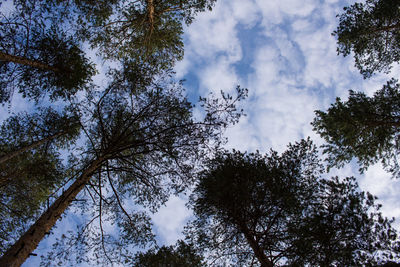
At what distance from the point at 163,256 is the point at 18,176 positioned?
6678mm

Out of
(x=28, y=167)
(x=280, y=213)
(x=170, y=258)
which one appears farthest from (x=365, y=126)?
(x=28, y=167)

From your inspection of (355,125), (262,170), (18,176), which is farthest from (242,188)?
(18,176)

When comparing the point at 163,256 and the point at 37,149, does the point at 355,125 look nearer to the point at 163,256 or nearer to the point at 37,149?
the point at 163,256

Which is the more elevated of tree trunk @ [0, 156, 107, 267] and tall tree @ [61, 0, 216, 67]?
tall tree @ [61, 0, 216, 67]

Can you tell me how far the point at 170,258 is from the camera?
31.3 feet

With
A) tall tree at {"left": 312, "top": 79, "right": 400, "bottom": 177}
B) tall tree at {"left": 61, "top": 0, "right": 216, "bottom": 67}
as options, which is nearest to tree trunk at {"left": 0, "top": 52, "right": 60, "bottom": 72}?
tall tree at {"left": 61, "top": 0, "right": 216, "bottom": 67}

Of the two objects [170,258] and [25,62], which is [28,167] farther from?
[170,258]

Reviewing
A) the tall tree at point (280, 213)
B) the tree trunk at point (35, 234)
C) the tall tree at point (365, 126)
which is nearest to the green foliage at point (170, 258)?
the tall tree at point (280, 213)

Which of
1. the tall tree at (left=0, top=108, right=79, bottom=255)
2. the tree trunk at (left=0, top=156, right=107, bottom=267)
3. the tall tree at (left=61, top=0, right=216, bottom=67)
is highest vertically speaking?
the tall tree at (left=61, top=0, right=216, bottom=67)

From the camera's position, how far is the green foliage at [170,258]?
8861mm

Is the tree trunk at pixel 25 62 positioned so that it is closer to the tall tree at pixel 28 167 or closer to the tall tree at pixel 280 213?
the tall tree at pixel 28 167

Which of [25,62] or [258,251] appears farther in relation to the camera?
[258,251]

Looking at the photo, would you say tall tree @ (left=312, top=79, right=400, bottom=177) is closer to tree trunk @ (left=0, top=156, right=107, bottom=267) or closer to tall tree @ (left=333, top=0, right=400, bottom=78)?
tall tree @ (left=333, top=0, right=400, bottom=78)

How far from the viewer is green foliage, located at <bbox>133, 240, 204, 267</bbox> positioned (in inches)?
349
